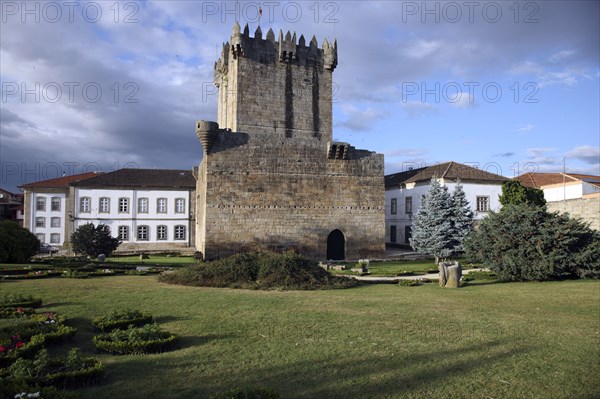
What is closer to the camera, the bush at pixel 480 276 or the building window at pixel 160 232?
the bush at pixel 480 276

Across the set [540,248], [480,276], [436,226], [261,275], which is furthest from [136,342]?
[436,226]

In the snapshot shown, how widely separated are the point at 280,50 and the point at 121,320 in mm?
24583

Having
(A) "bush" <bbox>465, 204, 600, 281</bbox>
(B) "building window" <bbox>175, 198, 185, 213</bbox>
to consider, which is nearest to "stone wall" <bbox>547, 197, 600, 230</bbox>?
(A) "bush" <bbox>465, 204, 600, 281</bbox>

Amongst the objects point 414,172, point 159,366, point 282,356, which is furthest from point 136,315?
point 414,172

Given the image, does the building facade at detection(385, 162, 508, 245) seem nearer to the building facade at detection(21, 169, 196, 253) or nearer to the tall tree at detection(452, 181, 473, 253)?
the tall tree at detection(452, 181, 473, 253)

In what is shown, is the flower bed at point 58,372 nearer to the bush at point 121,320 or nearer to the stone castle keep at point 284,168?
the bush at point 121,320

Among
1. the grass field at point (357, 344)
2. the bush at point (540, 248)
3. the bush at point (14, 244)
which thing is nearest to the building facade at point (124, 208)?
the bush at point (14, 244)

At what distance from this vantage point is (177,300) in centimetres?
1152

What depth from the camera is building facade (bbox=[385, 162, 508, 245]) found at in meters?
37.7

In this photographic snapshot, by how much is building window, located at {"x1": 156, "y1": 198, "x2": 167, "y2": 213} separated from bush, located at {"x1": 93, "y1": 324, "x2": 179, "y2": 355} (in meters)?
38.7

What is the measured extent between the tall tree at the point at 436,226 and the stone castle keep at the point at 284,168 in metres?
2.68

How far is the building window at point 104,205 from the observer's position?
4338cm

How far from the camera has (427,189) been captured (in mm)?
37125

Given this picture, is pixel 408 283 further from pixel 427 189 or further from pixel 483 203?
pixel 483 203
